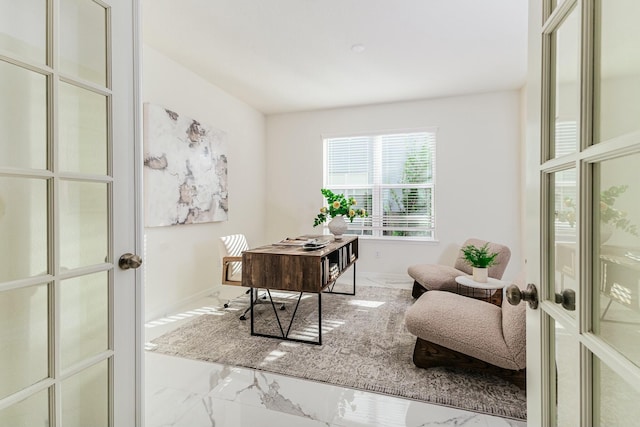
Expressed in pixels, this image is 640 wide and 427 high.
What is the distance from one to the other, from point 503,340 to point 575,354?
1402 millimetres

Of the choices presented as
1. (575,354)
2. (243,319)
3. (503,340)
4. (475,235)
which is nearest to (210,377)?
(243,319)

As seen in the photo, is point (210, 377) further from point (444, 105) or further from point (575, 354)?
point (444, 105)

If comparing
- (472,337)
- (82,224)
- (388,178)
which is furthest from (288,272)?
(388,178)

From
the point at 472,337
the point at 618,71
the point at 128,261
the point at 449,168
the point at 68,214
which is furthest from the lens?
the point at 449,168

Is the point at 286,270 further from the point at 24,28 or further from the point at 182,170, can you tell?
the point at 24,28

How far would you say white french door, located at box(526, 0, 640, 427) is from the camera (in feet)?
1.66

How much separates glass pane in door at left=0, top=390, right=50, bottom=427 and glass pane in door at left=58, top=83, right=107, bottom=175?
647 millimetres

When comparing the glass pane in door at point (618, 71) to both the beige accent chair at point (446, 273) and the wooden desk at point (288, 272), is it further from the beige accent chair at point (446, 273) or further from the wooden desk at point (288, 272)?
the beige accent chair at point (446, 273)

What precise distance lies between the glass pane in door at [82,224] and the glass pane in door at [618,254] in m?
1.33

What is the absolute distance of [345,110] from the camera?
491 centimetres

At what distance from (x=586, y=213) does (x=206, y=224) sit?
12.4 feet

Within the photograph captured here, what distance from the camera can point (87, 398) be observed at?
989 mm

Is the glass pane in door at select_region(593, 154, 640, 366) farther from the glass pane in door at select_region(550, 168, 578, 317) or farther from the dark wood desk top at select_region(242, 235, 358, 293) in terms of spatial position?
the dark wood desk top at select_region(242, 235, 358, 293)

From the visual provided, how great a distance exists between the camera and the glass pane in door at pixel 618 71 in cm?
49
